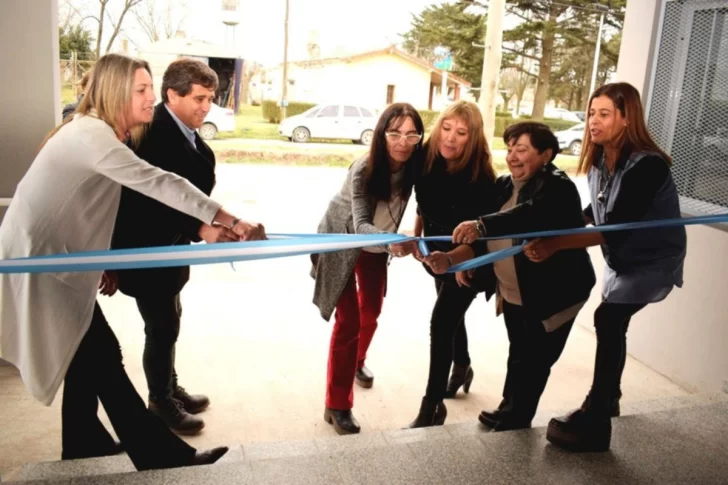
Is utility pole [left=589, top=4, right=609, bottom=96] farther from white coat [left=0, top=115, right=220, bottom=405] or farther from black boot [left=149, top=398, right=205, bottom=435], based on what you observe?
white coat [left=0, top=115, right=220, bottom=405]

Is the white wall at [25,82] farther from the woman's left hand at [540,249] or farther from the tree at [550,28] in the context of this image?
the tree at [550,28]

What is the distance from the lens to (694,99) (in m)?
3.76

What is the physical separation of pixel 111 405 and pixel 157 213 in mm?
781

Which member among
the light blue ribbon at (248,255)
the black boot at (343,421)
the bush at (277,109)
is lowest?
the black boot at (343,421)

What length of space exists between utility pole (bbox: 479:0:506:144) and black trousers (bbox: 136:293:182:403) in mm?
4897

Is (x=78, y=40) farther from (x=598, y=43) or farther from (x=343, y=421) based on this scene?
(x=598, y=43)

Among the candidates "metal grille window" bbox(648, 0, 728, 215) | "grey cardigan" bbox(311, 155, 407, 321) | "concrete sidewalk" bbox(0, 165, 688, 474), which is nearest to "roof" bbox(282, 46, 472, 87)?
"concrete sidewalk" bbox(0, 165, 688, 474)

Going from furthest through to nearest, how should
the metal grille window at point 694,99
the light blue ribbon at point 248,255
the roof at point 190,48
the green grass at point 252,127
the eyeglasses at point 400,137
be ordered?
the green grass at point 252,127, the roof at point 190,48, the metal grille window at point 694,99, the eyeglasses at point 400,137, the light blue ribbon at point 248,255

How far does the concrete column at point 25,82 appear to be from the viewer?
313 cm

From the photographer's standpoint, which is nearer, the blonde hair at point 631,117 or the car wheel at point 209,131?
the blonde hair at point 631,117

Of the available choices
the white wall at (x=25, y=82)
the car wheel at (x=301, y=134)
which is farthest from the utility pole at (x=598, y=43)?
the white wall at (x=25, y=82)

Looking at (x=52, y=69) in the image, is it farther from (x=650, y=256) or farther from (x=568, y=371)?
(x=568, y=371)

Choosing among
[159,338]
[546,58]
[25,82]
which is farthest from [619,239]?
[546,58]

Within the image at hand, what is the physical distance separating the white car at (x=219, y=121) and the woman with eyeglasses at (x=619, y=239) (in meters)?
5.05
